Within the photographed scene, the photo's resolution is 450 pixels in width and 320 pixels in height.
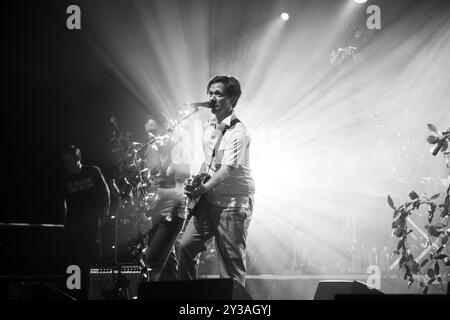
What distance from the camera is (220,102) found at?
3.85m

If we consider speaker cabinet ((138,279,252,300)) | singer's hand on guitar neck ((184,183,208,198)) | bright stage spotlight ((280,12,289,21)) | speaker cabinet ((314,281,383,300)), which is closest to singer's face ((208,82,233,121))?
singer's hand on guitar neck ((184,183,208,198))

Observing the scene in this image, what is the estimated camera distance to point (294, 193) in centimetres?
694

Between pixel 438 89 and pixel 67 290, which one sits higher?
pixel 438 89

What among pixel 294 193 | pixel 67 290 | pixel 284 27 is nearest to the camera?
pixel 67 290

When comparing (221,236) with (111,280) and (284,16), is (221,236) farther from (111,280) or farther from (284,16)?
(284,16)

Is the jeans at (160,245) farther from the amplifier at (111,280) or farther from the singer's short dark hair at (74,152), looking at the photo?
the singer's short dark hair at (74,152)

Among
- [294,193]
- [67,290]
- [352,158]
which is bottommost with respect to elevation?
[67,290]

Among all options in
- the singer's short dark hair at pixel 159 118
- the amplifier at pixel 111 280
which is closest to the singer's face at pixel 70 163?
the singer's short dark hair at pixel 159 118

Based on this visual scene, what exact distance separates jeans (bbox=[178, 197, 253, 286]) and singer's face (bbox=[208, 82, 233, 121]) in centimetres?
66

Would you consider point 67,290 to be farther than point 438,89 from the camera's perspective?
No
